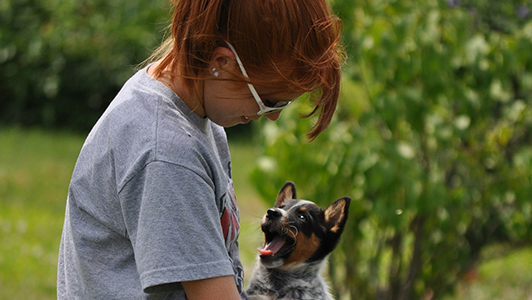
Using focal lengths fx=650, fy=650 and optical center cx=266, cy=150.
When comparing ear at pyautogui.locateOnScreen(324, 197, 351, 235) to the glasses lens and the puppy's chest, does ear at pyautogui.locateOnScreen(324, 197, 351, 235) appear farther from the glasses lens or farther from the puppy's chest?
the glasses lens

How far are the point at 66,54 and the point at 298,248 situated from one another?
890 cm

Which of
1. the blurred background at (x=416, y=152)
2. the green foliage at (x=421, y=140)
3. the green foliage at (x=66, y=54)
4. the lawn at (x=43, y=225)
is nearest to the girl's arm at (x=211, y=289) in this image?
the blurred background at (x=416, y=152)

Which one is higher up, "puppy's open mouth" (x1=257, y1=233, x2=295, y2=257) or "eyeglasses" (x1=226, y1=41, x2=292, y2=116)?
"eyeglasses" (x1=226, y1=41, x2=292, y2=116)

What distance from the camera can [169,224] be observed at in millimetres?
1421

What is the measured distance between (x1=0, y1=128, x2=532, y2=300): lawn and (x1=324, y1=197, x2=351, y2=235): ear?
67.8 inches

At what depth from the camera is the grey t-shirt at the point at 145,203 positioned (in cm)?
142

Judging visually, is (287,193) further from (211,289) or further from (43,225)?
(43,225)

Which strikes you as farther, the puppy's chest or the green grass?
the green grass

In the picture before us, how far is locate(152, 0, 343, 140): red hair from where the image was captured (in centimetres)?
151

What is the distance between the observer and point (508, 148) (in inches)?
168

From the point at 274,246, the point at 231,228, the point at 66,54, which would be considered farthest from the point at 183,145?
the point at 66,54

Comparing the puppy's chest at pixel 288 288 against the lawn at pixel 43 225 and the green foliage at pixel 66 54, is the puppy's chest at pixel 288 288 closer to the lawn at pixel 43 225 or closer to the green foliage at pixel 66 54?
the lawn at pixel 43 225

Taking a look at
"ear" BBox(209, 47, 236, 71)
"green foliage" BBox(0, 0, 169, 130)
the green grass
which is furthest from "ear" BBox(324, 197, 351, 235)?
"green foliage" BBox(0, 0, 169, 130)

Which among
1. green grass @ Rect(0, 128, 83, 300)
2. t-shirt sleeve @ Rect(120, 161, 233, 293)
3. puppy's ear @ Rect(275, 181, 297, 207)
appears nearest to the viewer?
t-shirt sleeve @ Rect(120, 161, 233, 293)
